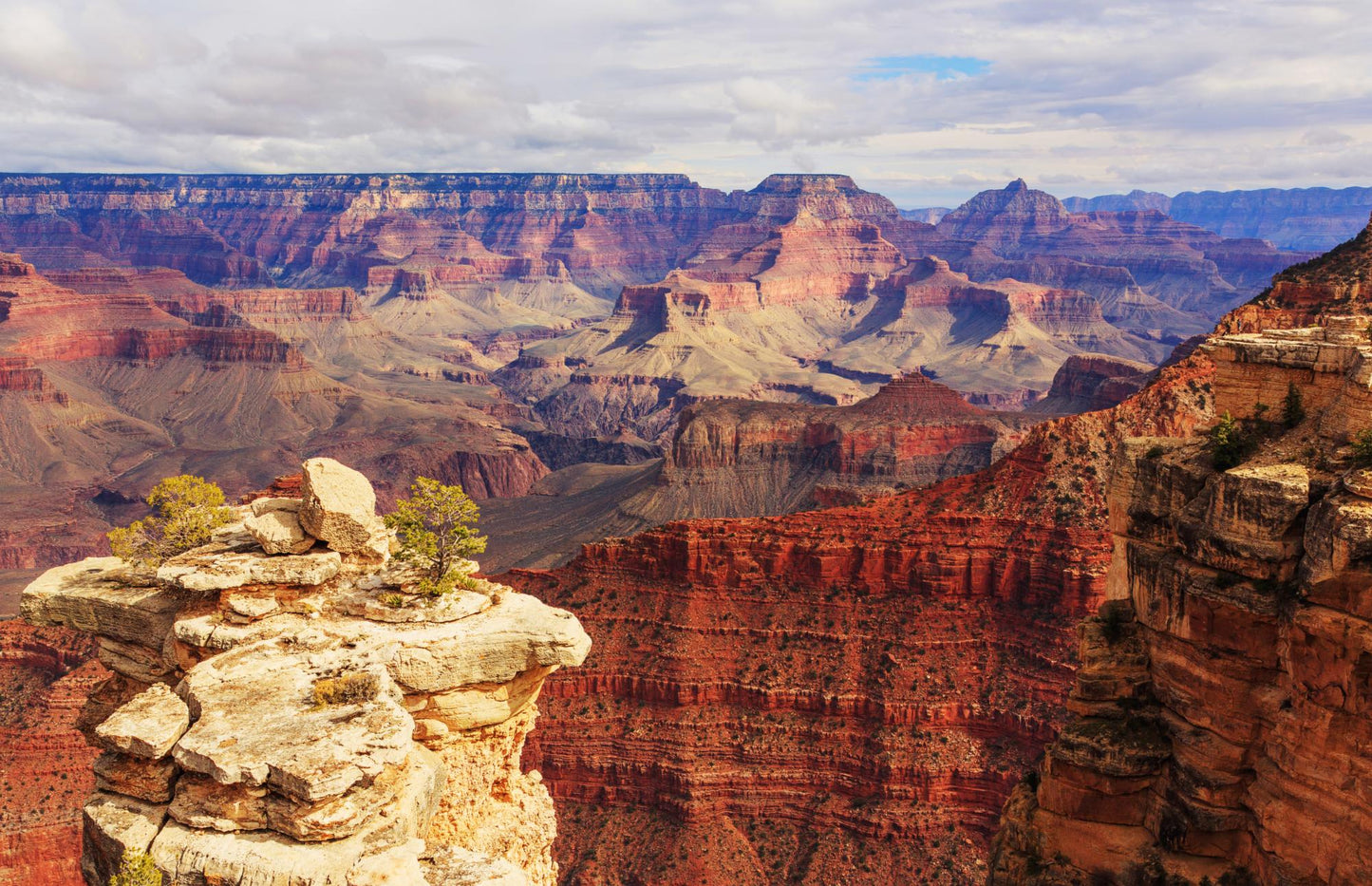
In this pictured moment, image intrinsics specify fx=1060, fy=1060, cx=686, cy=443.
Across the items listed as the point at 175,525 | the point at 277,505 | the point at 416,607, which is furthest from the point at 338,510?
the point at 175,525

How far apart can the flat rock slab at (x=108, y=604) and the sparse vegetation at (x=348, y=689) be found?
24.0 ft

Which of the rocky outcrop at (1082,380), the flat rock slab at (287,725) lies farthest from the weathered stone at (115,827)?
the rocky outcrop at (1082,380)

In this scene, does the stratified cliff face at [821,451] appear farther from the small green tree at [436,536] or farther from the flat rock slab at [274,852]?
the flat rock slab at [274,852]

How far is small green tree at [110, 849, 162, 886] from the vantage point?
21109 millimetres

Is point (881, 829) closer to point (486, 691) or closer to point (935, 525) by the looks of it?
point (935, 525)

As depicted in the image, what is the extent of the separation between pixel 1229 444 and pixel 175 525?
3031cm

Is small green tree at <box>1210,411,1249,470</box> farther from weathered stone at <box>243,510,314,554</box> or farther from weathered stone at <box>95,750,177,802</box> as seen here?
weathered stone at <box>95,750,177,802</box>

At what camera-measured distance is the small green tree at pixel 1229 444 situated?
95.1 feet

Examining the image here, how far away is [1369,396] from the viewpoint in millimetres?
26266

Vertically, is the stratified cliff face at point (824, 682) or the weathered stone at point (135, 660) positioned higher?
the weathered stone at point (135, 660)

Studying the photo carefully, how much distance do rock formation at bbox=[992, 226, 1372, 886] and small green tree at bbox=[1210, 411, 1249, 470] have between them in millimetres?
243

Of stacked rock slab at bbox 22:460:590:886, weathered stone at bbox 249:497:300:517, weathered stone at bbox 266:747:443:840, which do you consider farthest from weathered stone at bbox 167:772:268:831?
weathered stone at bbox 249:497:300:517

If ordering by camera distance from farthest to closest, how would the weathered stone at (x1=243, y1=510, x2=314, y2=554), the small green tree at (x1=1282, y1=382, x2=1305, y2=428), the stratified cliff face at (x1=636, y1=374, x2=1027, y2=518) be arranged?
the stratified cliff face at (x1=636, y1=374, x2=1027, y2=518) < the weathered stone at (x1=243, y1=510, x2=314, y2=554) < the small green tree at (x1=1282, y1=382, x2=1305, y2=428)

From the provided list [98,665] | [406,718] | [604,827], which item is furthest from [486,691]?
[98,665]
